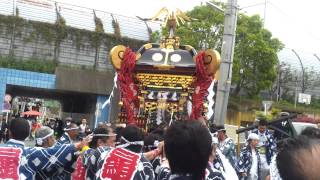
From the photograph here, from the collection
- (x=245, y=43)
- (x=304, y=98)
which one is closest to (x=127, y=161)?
(x=245, y=43)

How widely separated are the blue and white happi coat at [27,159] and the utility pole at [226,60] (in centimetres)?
722

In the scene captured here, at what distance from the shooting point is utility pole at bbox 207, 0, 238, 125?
11.7 m

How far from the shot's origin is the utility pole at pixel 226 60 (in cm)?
1167

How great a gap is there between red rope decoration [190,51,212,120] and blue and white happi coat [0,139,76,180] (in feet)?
15.7

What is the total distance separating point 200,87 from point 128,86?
1329mm

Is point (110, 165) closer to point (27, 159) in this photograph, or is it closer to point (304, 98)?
point (27, 159)

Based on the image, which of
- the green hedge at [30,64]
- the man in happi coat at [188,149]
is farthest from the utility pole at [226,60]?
the green hedge at [30,64]

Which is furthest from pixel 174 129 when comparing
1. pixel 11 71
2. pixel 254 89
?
pixel 254 89

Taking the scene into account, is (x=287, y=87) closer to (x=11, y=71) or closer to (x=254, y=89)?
(x=254, y=89)

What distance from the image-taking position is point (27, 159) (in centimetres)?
468

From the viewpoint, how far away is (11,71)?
76.5ft

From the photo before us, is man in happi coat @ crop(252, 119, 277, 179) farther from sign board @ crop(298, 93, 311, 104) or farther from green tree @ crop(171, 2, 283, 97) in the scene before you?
sign board @ crop(298, 93, 311, 104)

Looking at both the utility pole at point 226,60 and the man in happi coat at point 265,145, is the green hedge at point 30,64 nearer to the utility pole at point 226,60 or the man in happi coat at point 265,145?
the utility pole at point 226,60

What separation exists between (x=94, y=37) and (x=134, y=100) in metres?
16.6
